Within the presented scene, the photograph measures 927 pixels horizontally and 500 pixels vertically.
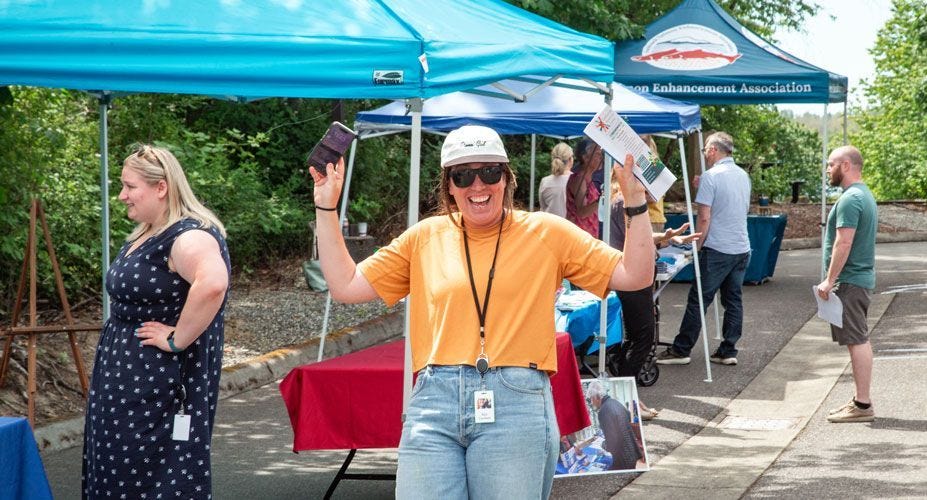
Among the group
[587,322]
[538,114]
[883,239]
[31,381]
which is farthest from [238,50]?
[883,239]

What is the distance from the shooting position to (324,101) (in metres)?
18.0

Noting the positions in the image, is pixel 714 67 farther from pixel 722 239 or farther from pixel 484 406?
pixel 484 406

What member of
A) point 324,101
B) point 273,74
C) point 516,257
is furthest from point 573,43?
point 324,101

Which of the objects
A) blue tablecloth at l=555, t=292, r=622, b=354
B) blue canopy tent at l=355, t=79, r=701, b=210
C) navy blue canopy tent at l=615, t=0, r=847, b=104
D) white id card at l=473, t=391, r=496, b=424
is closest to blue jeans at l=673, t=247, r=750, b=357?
blue tablecloth at l=555, t=292, r=622, b=354

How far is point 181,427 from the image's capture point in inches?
179

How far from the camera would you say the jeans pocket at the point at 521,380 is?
3592 mm

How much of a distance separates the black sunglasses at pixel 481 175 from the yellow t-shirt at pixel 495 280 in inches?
5.4

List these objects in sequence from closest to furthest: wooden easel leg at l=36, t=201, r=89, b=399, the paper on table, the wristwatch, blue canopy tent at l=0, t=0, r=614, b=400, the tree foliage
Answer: the wristwatch
blue canopy tent at l=0, t=0, r=614, b=400
wooden easel leg at l=36, t=201, r=89, b=399
the paper on table
the tree foliage

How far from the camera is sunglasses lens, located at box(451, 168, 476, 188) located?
12.4 ft

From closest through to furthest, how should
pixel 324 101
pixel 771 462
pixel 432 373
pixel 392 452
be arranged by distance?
pixel 432 373 → pixel 771 462 → pixel 392 452 → pixel 324 101

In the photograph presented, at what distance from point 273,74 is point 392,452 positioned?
3303 millimetres

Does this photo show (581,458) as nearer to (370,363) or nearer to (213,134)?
(370,363)

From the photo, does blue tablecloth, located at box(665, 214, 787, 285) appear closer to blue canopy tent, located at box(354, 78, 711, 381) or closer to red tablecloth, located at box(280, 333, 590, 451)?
blue canopy tent, located at box(354, 78, 711, 381)

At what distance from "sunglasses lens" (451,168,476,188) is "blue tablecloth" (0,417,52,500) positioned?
5.95ft
